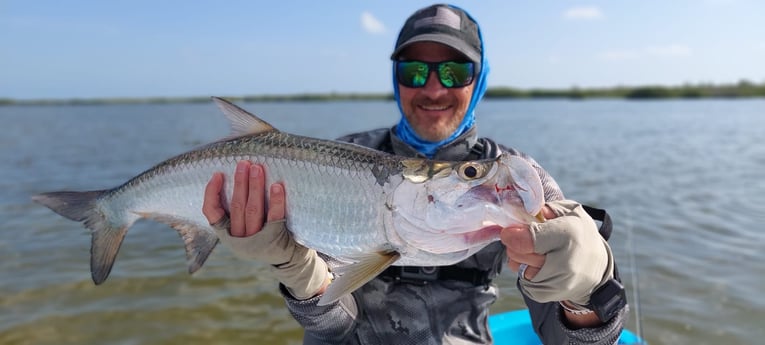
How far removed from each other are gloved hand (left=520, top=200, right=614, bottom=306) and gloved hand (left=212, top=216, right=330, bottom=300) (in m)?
1.07

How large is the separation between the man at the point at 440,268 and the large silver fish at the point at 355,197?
0.34 feet

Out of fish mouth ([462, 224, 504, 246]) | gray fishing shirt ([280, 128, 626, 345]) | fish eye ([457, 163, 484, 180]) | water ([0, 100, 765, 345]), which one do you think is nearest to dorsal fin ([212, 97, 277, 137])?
gray fishing shirt ([280, 128, 626, 345])

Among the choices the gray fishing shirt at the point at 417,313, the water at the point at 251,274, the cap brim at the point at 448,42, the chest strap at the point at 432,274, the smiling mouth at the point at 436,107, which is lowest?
the water at the point at 251,274

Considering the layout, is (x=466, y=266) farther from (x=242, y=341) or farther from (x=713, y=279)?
(x=713, y=279)

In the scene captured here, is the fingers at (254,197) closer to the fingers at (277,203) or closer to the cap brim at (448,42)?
the fingers at (277,203)

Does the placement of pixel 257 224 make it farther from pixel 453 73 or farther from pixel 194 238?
pixel 453 73

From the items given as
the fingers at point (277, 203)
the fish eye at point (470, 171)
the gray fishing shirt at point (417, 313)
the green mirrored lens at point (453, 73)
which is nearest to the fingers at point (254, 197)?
the fingers at point (277, 203)

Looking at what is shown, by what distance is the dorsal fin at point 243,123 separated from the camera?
2.51m

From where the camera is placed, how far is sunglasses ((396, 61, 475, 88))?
310 cm

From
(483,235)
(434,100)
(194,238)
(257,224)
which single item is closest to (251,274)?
(194,238)

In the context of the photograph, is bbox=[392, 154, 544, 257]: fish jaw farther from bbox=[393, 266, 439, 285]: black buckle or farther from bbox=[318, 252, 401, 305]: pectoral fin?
bbox=[393, 266, 439, 285]: black buckle

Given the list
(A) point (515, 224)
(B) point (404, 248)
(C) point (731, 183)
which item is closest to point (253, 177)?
(B) point (404, 248)

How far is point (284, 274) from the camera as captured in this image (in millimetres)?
2480

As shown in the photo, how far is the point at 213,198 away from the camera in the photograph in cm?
238
